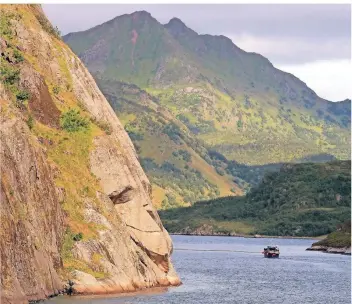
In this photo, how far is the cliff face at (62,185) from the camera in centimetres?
8006

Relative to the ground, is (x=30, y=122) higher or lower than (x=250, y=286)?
higher

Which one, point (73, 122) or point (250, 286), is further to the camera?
point (250, 286)

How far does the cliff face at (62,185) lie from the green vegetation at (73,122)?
10cm

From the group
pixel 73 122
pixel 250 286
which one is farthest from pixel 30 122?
pixel 250 286

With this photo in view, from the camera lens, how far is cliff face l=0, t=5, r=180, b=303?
263 feet

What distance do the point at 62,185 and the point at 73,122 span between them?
11.0 metres

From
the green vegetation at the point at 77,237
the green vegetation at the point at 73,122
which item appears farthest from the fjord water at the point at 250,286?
the green vegetation at the point at 73,122

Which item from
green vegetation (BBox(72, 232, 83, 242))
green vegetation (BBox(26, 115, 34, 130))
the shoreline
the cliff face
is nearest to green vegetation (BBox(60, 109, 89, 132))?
the cliff face

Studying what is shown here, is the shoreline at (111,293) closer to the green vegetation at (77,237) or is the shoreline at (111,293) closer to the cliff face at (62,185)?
the cliff face at (62,185)

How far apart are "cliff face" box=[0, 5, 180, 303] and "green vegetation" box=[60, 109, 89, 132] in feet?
0.34

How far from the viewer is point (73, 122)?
107688mm

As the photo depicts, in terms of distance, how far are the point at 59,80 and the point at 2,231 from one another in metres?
44.8

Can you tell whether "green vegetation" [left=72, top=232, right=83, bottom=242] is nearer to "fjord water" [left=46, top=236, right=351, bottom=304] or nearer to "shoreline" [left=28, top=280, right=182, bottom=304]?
"shoreline" [left=28, top=280, right=182, bottom=304]

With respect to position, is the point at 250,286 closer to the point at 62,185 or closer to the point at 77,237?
the point at 62,185
